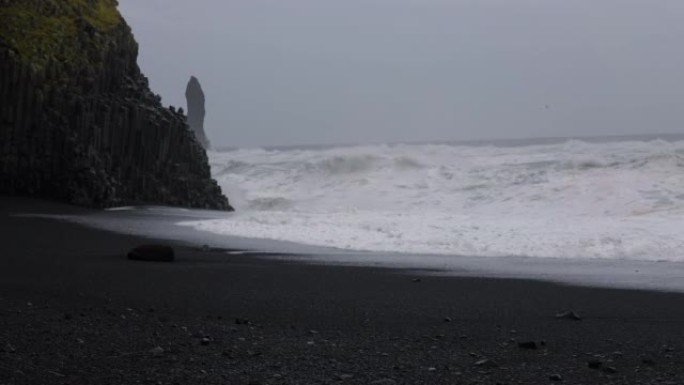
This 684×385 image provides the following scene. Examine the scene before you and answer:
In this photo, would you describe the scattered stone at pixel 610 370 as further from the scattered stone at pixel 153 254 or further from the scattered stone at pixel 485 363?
the scattered stone at pixel 153 254

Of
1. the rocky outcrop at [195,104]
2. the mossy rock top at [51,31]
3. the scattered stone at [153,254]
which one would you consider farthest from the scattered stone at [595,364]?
the rocky outcrop at [195,104]

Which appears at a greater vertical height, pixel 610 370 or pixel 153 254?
pixel 153 254

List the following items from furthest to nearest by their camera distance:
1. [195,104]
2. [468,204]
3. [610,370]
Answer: [195,104]
[468,204]
[610,370]

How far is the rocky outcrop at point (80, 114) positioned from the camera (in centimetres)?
2247

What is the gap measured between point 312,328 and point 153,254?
5.35 meters

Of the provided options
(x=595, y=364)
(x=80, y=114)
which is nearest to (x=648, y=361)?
(x=595, y=364)

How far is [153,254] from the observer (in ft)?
→ 38.3

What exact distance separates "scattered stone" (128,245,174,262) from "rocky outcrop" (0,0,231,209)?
12407mm

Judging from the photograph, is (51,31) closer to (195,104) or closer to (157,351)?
(157,351)

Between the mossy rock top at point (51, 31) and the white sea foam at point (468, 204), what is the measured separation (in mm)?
7168

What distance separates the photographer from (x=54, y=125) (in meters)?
23.0

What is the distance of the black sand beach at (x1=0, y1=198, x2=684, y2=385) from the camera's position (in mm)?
5297

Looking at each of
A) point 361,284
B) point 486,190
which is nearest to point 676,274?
point 361,284

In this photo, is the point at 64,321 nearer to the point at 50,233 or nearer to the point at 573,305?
the point at 573,305
